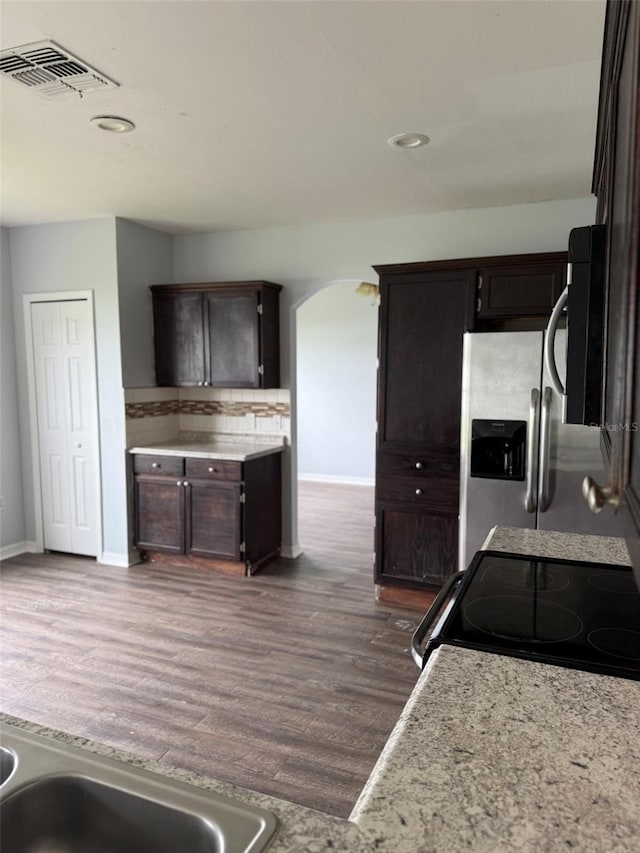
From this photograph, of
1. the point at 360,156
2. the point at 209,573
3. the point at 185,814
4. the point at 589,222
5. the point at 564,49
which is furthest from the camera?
the point at 209,573

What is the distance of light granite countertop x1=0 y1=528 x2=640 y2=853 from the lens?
27.4 inches

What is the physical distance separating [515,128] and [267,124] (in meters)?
1.15

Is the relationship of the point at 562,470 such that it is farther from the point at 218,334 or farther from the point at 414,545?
the point at 218,334

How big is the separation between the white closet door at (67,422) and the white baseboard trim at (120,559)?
0.43ft

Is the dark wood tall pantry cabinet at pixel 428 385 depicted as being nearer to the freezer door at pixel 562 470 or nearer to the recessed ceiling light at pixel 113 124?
the freezer door at pixel 562 470

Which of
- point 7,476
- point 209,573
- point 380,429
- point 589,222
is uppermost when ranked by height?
point 589,222

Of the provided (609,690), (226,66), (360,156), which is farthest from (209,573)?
(609,690)

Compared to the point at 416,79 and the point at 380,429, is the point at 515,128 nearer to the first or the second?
the point at 416,79

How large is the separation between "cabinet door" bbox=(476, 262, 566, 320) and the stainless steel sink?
3292 millimetres

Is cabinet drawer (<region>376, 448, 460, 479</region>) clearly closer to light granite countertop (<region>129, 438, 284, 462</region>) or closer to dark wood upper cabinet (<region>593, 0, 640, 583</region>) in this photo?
light granite countertop (<region>129, 438, 284, 462</region>)

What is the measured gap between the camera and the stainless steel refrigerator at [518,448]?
307 centimetres

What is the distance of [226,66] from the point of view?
7.09ft

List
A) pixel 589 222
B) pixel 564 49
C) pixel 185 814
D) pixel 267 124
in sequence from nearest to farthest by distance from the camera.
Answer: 1. pixel 185 814
2. pixel 564 49
3. pixel 267 124
4. pixel 589 222

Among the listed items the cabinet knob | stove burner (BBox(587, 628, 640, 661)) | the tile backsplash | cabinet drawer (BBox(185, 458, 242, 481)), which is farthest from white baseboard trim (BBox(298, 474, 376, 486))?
the cabinet knob
